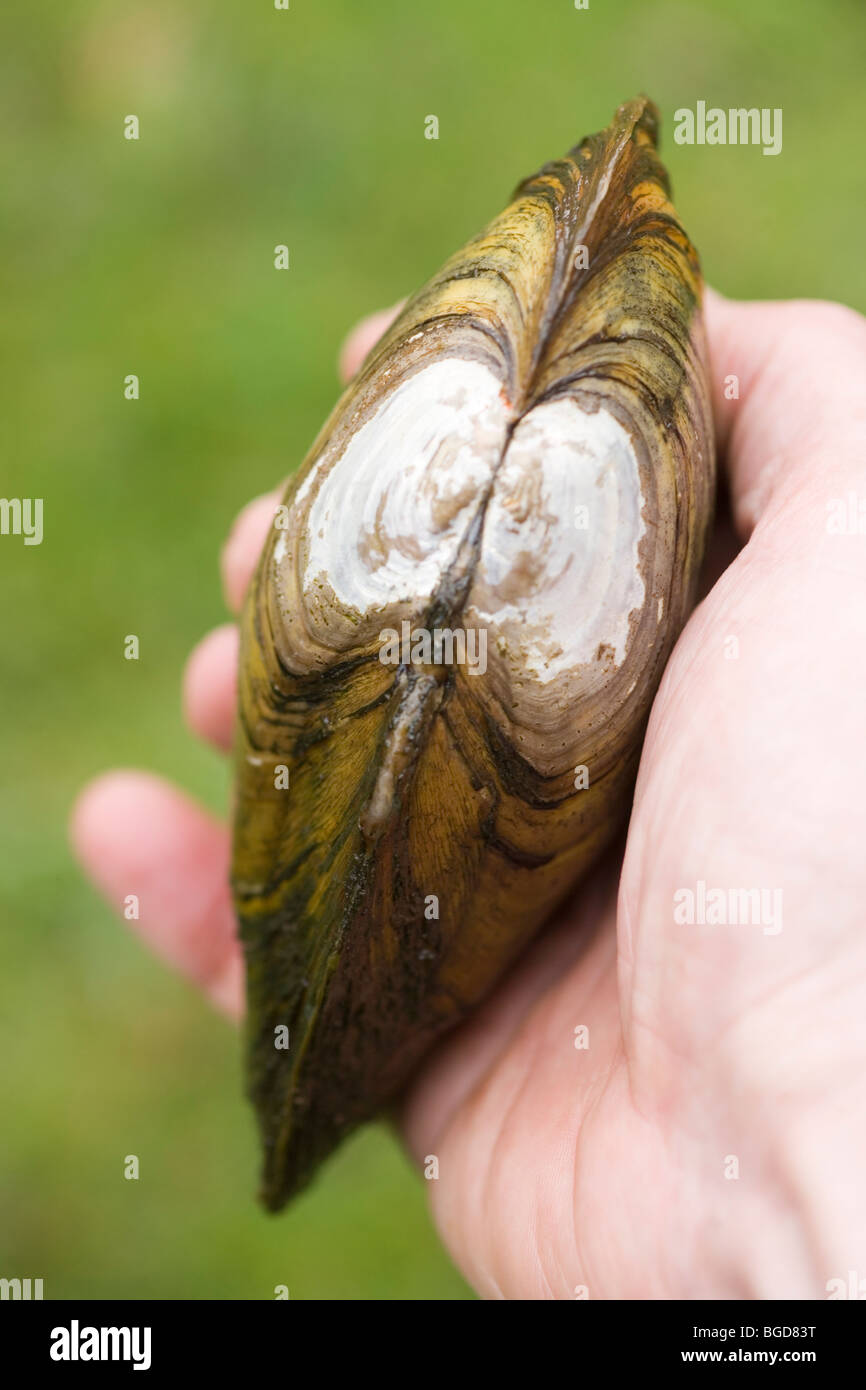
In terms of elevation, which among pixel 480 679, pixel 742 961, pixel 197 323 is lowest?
pixel 742 961

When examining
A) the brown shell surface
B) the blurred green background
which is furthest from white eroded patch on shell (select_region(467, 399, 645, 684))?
the blurred green background

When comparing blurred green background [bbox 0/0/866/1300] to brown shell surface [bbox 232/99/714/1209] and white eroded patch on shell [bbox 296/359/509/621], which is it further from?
white eroded patch on shell [bbox 296/359/509/621]

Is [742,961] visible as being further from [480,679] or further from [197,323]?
[197,323]

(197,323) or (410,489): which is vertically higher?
(197,323)

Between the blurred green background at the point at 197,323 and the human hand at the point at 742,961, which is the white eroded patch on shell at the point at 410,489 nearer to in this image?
the human hand at the point at 742,961

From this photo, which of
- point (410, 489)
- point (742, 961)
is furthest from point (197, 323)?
point (742, 961)

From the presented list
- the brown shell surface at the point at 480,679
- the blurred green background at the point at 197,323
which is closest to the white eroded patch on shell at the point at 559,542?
the brown shell surface at the point at 480,679
